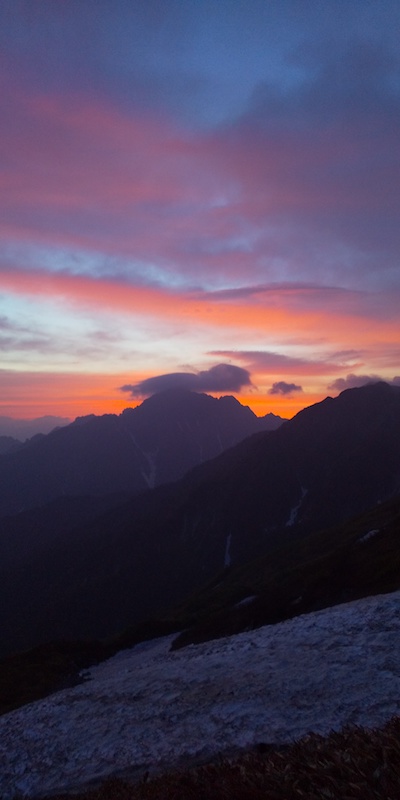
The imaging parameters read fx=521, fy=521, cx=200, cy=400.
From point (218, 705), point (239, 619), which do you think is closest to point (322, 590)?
point (239, 619)

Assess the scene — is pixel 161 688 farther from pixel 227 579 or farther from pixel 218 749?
pixel 227 579

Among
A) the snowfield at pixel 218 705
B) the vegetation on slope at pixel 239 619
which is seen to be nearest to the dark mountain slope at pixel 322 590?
the vegetation on slope at pixel 239 619

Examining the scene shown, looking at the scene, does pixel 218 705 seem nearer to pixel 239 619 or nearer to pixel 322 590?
pixel 322 590

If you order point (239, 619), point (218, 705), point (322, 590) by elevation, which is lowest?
point (239, 619)

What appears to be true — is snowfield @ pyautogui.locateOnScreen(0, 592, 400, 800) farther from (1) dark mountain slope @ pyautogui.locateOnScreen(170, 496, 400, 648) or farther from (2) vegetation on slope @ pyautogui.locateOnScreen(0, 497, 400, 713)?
(1) dark mountain slope @ pyautogui.locateOnScreen(170, 496, 400, 648)

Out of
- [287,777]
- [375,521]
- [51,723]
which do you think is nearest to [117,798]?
[287,777]

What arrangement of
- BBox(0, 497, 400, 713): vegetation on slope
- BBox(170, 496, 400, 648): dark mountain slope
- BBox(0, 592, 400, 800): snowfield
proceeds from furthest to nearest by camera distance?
BBox(170, 496, 400, 648): dark mountain slope, BBox(0, 497, 400, 713): vegetation on slope, BBox(0, 592, 400, 800): snowfield

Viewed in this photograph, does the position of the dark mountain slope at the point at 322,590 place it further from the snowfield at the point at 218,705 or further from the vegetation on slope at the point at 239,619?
the snowfield at the point at 218,705

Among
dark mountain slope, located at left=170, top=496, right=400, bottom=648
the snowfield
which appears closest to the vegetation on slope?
dark mountain slope, located at left=170, top=496, right=400, bottom=648

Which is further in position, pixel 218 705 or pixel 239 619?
pixel 239 619

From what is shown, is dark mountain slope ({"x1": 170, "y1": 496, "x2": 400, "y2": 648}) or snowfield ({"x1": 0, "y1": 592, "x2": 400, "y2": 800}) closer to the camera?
snowfield ({"x1": 0, "y1": 592, "x2": 400, "y2": 800})

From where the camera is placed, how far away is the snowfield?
59.0 feet

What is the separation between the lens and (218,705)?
68.5 ft

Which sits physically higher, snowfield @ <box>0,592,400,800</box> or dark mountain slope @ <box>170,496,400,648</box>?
snowfield @ <box>0,592,400,800</box>
